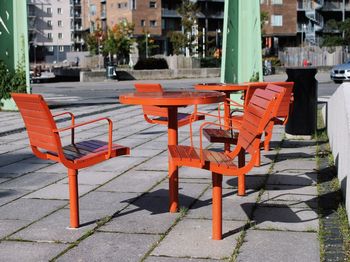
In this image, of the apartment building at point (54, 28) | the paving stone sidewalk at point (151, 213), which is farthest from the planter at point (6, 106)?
the apartment building at point (54, 28)

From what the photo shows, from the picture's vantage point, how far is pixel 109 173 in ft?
25.1

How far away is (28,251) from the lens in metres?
4.62

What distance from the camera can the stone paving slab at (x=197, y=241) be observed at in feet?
14.9

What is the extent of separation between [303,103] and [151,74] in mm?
33175

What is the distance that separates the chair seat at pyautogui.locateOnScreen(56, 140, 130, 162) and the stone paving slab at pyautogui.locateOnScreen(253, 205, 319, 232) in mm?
1311

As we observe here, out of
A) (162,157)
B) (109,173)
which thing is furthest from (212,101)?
(162,157)

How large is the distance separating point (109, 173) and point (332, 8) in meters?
81.2

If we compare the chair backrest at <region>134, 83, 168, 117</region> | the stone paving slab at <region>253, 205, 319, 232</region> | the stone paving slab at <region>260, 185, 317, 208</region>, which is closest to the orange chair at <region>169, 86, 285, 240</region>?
the stone paving slab at <region>253, 205, 319, 232</region>

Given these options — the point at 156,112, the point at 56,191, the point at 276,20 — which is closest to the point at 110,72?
the point at 156,112

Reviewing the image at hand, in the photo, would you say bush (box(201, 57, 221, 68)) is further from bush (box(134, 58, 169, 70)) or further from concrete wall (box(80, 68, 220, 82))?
bush (box(134, 58, 169, 70))

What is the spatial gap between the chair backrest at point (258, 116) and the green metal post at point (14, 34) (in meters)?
11.8

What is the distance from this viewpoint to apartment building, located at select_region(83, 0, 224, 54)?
78125 millimetres

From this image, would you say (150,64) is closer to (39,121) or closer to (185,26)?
(185,26)

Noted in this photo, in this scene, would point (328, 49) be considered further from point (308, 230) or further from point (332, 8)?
point (308, 230)
